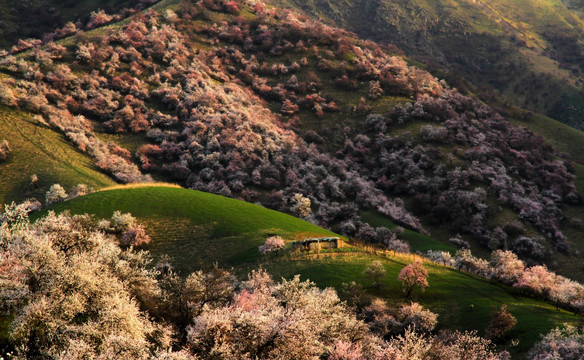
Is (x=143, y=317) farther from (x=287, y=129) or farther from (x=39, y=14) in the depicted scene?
(x=39, y=14)

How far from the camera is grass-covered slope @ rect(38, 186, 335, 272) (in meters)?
46.4

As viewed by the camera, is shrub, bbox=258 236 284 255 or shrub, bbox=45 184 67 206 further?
shrub, bbox=45 184 67 206

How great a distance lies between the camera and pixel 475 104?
125 metres

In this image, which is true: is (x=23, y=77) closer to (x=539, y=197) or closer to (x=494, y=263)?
(x=494, y=263)

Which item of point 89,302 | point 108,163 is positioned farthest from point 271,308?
point 108,163

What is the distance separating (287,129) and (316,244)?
6545 centimetres

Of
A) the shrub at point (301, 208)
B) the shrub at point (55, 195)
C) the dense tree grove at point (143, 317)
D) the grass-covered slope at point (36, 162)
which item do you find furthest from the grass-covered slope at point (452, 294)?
the grass-covered slope at point (36, 162)

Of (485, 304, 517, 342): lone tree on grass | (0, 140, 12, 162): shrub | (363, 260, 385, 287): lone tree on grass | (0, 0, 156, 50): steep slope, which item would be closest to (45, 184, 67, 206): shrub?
(0, 140, 12, 162): shrub

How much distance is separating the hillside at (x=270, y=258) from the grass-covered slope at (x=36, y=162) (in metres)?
11.9

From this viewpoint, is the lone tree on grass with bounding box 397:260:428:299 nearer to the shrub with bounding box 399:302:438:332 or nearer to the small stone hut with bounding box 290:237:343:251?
the shrub with bounding box 399:302:438:332

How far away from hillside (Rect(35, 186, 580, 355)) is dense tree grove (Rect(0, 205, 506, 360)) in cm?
611

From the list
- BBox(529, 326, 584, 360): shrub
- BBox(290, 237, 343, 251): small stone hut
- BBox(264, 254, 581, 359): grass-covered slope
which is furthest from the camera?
BBox(290, 237, 343, 251): small stone hut

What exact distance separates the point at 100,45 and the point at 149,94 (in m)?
21.9

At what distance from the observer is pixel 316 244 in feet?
155
